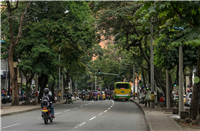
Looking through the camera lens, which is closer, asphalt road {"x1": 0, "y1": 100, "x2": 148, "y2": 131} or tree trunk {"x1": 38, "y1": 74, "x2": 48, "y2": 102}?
asphalt road {"x1": 0, "y1": 100, "x2": 148, "y2": 131}

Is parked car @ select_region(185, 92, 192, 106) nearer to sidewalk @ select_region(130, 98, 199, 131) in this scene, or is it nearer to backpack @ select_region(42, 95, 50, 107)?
sidewalk @ select_region(130, 98, 199, 131)

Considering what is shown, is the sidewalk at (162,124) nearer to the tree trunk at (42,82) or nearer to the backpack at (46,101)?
the backpack at (46,101)

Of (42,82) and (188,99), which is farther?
(42,82)

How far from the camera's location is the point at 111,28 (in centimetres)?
2923

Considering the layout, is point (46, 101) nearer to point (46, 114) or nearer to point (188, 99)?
point (46, 114)

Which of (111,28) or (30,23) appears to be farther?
(30,23)

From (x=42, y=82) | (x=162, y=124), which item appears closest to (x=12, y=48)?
(x=42, y=82)

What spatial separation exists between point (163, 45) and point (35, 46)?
45.3ft

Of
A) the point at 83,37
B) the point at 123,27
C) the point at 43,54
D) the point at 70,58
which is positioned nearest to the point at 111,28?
the point at 123,27

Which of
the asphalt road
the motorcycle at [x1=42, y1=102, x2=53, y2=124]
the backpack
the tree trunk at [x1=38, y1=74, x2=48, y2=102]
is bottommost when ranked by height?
the asphalt road

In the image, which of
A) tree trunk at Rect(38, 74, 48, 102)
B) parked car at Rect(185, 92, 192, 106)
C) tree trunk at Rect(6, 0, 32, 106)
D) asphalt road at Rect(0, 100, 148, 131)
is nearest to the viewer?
asphalt road at Rect(0, 100, 148, 131)

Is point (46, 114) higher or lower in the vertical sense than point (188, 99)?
higher

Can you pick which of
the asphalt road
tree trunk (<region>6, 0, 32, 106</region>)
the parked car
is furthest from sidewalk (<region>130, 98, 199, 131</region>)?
tree trunk (<region>6, 0, 32, 106</region>)

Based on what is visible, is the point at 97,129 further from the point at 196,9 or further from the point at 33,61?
the point at 33,61
